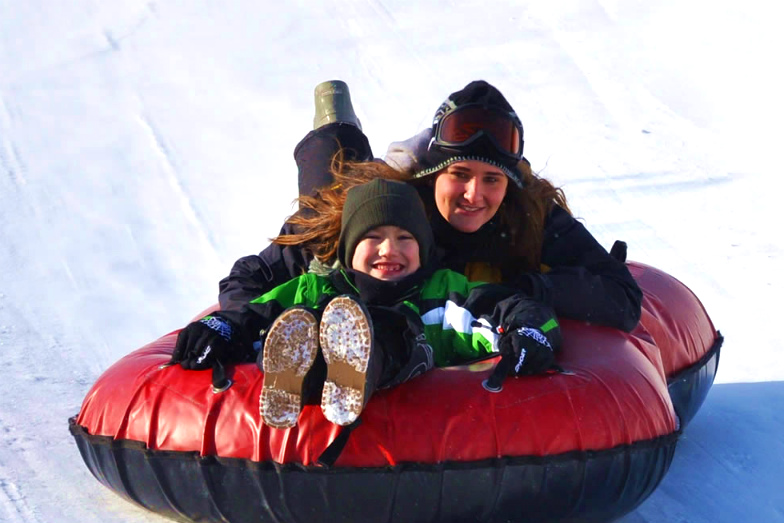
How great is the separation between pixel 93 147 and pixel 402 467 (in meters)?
4.44

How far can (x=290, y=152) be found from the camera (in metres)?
6.52

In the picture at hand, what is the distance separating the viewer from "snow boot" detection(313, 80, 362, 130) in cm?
441

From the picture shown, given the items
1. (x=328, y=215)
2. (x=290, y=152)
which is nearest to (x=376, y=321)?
(x=328, y=215)

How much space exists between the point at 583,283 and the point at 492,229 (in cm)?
40

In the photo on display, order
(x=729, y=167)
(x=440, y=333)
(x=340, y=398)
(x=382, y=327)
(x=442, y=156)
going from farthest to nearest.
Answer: (x=729, y=167), (x=442, y=156), (x=440, y=333), (x=382, y=327), (x=340, y=398)

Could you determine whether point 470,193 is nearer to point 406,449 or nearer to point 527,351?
point 527,351

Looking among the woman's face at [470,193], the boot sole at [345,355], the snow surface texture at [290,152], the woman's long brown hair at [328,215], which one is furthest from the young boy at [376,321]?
the snow surface texture at [290,152]

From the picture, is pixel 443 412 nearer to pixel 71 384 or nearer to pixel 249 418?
pixel 249 418

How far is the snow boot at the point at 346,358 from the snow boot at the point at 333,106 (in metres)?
2.09

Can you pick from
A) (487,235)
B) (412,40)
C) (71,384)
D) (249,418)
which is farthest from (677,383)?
(412,40)

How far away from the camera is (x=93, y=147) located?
20.7 ft

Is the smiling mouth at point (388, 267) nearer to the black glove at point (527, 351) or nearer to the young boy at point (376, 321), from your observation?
the young boy at point (376, 321)

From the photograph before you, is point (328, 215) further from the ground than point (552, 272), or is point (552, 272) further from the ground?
point (328, 215)

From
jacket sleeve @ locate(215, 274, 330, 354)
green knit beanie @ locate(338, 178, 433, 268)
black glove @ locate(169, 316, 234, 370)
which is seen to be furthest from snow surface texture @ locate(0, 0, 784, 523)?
green knit beanie @ locate(338, 178, 433, 268)
